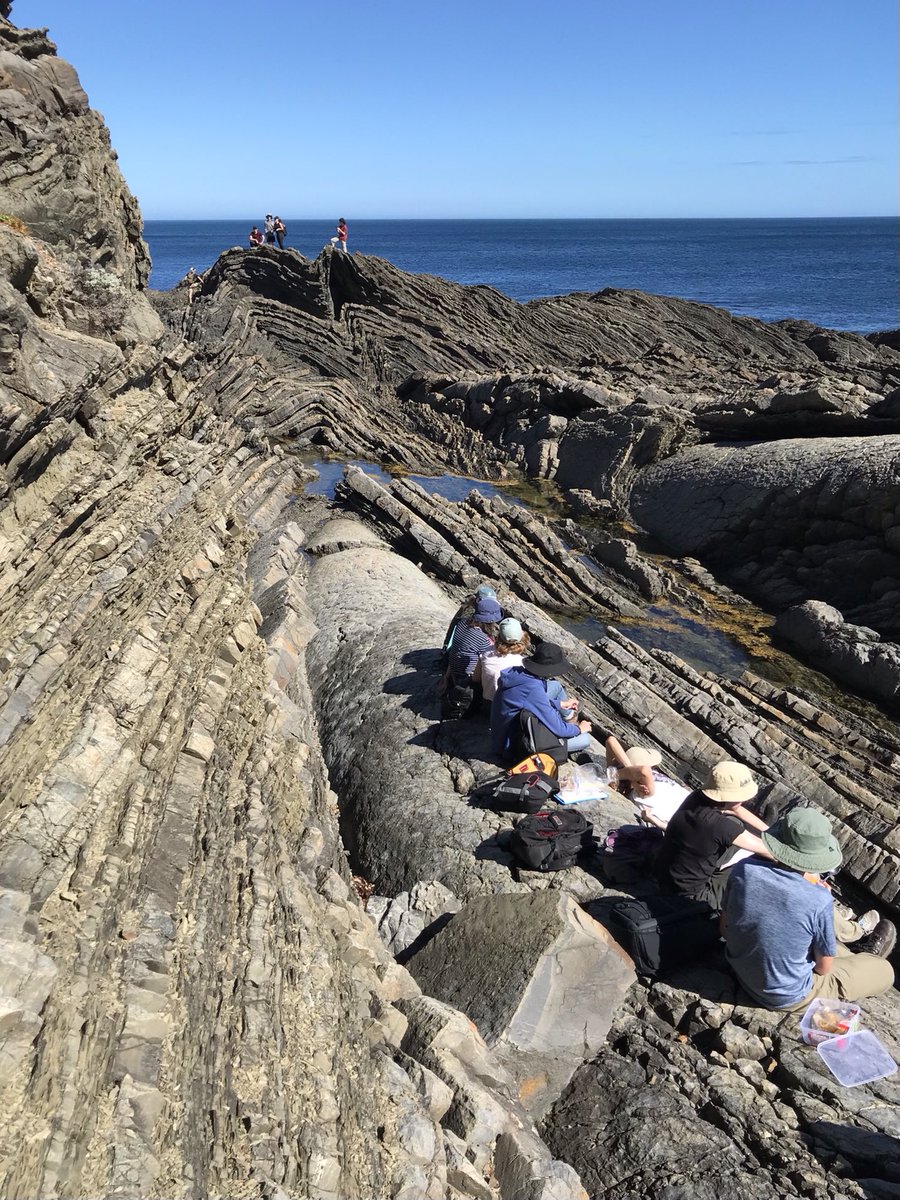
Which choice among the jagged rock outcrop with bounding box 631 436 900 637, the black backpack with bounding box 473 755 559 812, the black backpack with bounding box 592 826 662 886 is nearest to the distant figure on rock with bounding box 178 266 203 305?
the jagged rock outcrop with bounding box 631 436 900 637

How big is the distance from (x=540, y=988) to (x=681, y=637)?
13.7m

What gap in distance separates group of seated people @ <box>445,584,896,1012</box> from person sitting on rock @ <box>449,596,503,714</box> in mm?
677

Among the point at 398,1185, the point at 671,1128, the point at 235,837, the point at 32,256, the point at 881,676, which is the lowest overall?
the point at 881,676

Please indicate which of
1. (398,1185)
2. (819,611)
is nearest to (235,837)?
(398,1185)

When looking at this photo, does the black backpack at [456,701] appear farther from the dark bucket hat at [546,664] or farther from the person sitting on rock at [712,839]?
the person sitting on rock at [712,839]

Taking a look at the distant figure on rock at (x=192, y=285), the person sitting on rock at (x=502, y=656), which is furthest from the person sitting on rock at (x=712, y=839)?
the distant figure on rock at (x=192, y=285)

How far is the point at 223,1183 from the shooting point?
479 centimetres

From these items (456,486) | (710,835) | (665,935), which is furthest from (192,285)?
(665,935)

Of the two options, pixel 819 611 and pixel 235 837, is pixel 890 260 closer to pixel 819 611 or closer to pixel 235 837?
pixel 819 611

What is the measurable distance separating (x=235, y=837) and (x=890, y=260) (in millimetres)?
169182

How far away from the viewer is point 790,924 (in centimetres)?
673

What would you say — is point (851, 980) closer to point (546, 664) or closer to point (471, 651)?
point (546, 664)

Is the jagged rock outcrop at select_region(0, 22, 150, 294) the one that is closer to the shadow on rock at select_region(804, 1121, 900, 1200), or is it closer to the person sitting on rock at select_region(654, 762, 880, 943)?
the person sitting on rock at select_region(654, 762, 880, 943)

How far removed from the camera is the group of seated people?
673 centimetres
